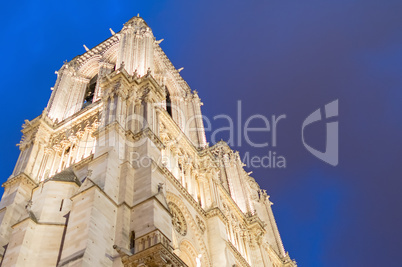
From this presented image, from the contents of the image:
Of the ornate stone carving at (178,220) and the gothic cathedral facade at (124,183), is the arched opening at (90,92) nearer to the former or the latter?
the gothic cathedral facade at (124,183)

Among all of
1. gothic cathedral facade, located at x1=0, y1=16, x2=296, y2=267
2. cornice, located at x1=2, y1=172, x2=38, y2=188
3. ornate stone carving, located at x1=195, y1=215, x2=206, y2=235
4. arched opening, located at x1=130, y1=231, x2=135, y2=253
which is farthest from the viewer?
ornate stone carving, located at x1=195, y1=215, x2=206, y2=235

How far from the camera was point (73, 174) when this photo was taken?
2473 cm

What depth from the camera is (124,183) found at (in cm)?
2248

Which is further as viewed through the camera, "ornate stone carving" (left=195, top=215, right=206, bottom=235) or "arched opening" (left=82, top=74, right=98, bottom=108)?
"arched opening" (left=82, top=74, right=98, bottom=108)

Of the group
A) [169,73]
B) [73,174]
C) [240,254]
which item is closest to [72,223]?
[73,174]

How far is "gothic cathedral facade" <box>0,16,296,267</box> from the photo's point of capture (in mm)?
19625

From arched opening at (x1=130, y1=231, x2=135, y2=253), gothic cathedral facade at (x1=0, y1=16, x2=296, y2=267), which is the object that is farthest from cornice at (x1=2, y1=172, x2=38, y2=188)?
arched opening at (x1=130, y1=231, x2=135, y2=253)

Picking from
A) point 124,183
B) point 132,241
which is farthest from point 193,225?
point 132,241

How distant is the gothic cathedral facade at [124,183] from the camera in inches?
773

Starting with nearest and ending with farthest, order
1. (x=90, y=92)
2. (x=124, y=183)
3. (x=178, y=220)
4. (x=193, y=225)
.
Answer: (x=124, y=183), (x=178, y=220), (x=193, y=225), (x=90, y=92)

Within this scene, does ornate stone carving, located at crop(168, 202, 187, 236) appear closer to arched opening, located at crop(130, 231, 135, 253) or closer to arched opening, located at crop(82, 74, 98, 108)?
arched opening, located at crop(130, 231, 135, 253)

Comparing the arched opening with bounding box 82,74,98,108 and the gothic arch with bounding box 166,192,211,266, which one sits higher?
the arched opening with bounding box 82,74,98,108

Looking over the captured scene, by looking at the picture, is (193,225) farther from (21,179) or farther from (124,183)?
(21,179)

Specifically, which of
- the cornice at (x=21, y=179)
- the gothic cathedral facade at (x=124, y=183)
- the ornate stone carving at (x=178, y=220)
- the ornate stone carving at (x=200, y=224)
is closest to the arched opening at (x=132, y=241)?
the gothic cathedral facade at (x=124, y=183)
